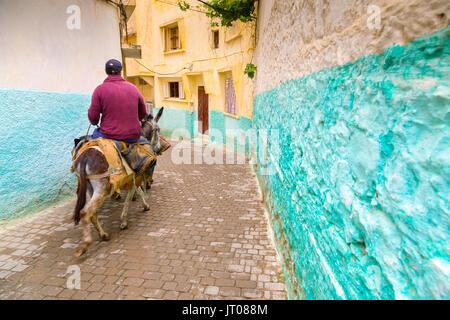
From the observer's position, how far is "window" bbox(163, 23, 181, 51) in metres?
14.5

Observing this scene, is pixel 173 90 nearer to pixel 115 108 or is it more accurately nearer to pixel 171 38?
pixel 171 38

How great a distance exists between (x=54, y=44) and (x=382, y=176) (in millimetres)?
6350

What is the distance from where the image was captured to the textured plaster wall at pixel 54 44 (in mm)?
4457

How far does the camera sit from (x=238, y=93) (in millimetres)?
10602

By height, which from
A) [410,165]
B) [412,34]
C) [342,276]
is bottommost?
[342,276]

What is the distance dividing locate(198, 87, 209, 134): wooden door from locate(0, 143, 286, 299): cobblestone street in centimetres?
875

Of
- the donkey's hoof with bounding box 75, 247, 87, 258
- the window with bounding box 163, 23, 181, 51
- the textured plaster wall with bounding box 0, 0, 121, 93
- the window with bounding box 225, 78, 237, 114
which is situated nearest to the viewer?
the donkey's hoof with bounding box 75, 247, 87, 258

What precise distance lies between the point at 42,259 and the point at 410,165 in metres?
4.29

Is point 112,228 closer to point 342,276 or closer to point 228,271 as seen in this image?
point 228,271

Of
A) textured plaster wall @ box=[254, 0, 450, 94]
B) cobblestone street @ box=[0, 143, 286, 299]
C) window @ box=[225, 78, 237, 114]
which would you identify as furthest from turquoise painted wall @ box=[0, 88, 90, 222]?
window @ box=[225, 78, 237, 114]

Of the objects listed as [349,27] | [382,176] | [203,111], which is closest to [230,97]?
[203,111]

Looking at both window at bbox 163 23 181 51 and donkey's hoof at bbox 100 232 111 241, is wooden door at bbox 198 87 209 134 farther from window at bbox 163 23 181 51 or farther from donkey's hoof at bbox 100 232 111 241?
donkey's hoof at bbox 100 232 111 241

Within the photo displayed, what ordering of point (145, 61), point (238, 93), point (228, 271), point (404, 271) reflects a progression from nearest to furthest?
point (404, 271), point (228, 271), point (238, 93), point (145, 61)

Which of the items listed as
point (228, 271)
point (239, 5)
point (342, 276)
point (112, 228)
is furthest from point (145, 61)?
point (342, 276)
